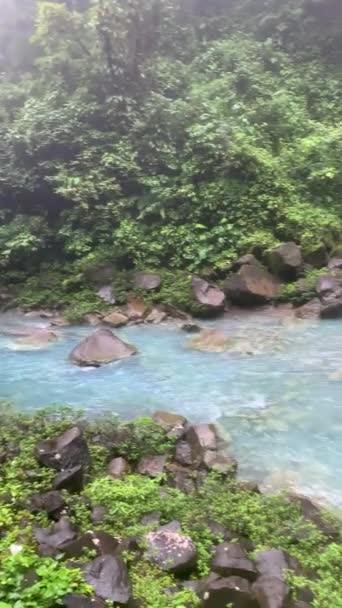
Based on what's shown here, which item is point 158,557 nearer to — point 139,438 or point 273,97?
point 139,438

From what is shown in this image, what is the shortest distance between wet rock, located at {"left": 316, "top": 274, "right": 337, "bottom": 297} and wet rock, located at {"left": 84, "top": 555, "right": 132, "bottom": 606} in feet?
31.5

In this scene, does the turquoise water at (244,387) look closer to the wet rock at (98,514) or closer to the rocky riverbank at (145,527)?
the rocky riverbank at (145,527)

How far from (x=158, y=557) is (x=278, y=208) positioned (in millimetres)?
11664

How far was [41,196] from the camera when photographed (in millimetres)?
16984

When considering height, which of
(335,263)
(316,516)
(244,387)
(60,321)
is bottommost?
(316,516)

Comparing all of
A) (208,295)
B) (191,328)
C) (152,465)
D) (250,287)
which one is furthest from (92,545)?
(250,287)

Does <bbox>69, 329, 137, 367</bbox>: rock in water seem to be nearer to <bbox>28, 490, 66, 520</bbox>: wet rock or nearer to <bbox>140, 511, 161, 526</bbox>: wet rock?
<bbox>28, 490, 66, 520</bbox>: wet rock

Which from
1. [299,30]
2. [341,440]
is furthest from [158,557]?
[299,30]

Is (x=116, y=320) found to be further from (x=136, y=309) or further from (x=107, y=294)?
(x=107, y=294)

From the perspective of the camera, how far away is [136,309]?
13805mm

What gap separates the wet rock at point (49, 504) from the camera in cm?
547

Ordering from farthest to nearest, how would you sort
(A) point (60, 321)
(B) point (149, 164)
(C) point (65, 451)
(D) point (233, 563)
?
1. (B) point (149, 164)
2. (A) point (60, 321)
3. (C) point (65, 451)
4. (D) point (233, 563)

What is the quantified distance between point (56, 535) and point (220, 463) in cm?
248

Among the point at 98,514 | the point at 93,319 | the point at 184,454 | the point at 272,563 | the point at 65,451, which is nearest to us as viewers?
the point at 272,563
